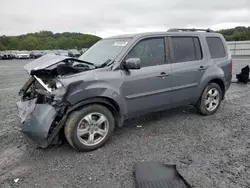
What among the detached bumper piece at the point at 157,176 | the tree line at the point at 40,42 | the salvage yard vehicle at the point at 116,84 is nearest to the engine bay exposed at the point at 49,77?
the salvage yard vehicle at the point at 116,84

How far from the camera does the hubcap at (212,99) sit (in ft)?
16.8

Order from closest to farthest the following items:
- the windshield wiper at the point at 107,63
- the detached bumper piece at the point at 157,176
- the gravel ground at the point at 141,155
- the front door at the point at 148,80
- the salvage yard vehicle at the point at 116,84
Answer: the detached bumper piece at the point at 157,176
the gravel ground at the point at 141,155
the salvage yard vehicle at the point at 116,84
the windshield wiper at the point at 107,63
the front door at the point at 148,80

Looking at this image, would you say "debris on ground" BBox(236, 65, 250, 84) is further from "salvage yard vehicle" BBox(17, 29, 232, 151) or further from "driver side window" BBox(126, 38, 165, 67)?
"driver side window" BBox(126, 38, 165, 67)

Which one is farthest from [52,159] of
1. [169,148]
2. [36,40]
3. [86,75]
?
[36,40]

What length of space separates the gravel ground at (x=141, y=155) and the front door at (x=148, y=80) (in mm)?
575

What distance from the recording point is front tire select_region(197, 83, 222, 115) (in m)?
5.04

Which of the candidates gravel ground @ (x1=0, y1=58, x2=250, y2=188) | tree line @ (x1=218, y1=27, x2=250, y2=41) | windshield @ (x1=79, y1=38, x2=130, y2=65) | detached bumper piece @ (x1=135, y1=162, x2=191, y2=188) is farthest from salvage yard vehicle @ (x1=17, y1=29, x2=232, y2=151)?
tree line @ (x1=218, y1=27, x2=250, y2=41)

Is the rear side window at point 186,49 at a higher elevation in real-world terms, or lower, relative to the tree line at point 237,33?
lower

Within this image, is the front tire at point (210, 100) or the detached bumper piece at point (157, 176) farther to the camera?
the front tire at point (210, 100)

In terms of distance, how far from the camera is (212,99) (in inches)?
205

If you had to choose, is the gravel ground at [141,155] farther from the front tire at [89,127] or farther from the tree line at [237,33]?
the tree line at [237,33]

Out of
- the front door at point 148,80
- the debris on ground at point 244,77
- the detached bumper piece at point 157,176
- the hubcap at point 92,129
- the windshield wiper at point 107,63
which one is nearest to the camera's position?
the detached bumper piece at point 157,176

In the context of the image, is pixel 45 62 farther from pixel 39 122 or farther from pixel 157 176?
pixel 157 176

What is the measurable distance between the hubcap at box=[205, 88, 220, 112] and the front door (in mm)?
1259
